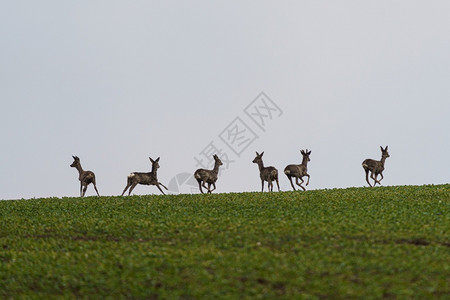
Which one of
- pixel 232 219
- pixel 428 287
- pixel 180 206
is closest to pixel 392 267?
pixel 428 287

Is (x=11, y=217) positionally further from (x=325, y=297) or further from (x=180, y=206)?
(x=325, y=297)

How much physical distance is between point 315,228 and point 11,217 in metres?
12.1

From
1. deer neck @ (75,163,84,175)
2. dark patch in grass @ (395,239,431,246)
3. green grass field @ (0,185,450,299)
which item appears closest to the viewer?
green grass field @ (0,185,450,299)

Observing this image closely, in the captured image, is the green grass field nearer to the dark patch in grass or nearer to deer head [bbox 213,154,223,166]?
the dark patch in grass

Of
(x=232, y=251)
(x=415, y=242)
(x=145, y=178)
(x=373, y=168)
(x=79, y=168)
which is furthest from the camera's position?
(x=373, y=168)

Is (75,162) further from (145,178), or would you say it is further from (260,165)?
(260,165)

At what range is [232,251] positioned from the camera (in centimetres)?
1570

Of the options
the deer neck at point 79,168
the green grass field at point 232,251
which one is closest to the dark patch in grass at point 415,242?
the green grass field at point 232,251

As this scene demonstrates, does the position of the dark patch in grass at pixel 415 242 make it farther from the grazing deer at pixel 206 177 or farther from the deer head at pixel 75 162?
the deer head at pixel 75 162

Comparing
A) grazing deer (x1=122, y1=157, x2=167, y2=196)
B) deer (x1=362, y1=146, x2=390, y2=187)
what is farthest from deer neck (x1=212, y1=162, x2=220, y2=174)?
deer (x1=362, y1=146, x2=390, y2=187)

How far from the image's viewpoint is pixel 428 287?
496 inches

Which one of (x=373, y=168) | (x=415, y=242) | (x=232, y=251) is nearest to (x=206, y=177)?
(x=373, y=168)

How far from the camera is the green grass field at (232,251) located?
1302 cm

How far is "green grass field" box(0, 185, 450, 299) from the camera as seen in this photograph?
13016mm
